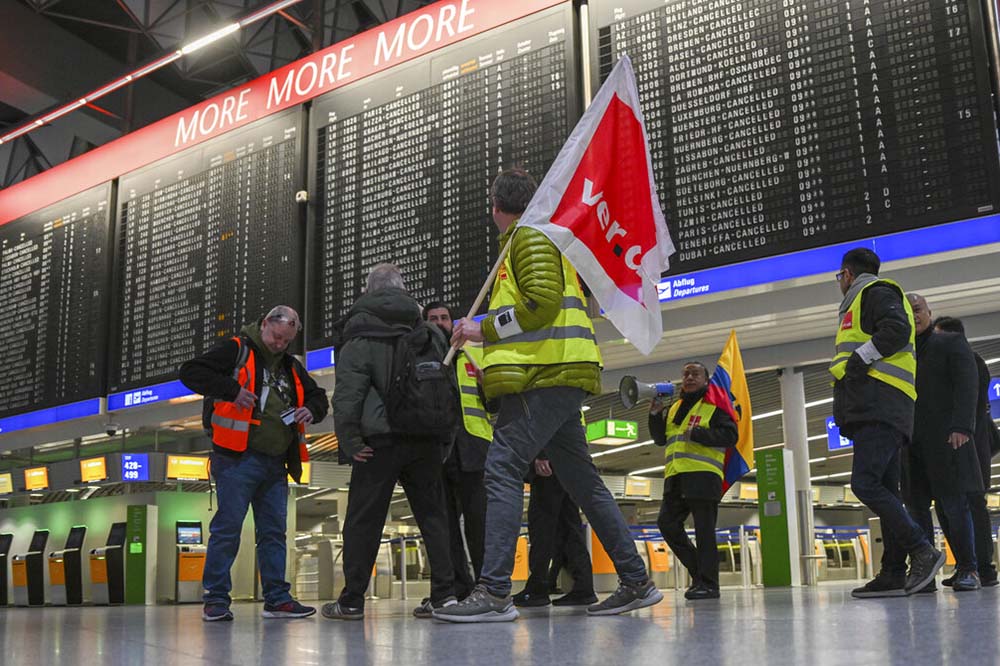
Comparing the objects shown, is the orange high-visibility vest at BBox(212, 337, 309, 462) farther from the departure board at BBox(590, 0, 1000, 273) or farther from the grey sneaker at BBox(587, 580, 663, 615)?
the departure board at BBox(590, 0, 1000, 273)

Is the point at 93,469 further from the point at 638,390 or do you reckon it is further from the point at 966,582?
the point at 966,582

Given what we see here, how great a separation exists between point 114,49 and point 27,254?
605cm

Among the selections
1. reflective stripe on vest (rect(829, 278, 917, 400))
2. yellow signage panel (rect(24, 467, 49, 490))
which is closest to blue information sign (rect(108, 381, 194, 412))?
yellow signage panel (rect(24, 467, 49, 490))

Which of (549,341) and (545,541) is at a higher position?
(549,341)

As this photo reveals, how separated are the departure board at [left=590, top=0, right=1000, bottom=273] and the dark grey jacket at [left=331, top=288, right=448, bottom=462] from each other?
103 inches

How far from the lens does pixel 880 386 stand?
441 centimetres

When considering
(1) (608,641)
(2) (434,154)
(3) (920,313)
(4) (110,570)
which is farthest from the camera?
(4) (110,570)

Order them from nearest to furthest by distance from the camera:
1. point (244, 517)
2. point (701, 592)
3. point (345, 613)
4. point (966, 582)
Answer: point (345, 613) < point (966, 582) < point (244, 517) < point (701, 592)

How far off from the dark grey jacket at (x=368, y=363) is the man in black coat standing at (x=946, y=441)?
2.55m

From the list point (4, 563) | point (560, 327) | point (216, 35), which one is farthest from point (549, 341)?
point (4, 563)

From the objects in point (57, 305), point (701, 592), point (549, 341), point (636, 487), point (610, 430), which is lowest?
point (701, 592)

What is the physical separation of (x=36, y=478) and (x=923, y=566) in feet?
40.6

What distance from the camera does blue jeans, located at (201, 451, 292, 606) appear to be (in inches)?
193

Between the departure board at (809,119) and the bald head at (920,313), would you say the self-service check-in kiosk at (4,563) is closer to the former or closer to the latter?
the departure board at (809,119)
